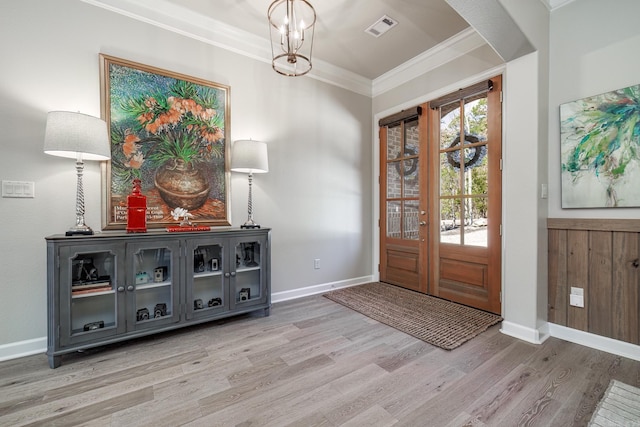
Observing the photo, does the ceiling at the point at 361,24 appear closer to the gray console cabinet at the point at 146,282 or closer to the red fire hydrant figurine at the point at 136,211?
the red fire hydrant figurine at the point at 136,211

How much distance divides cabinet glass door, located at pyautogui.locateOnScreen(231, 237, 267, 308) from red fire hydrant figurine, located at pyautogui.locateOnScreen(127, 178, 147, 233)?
2.67 ft

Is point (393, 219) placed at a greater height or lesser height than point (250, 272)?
greater

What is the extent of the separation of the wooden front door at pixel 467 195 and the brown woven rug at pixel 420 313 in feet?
0.81

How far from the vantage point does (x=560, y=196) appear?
2.33m

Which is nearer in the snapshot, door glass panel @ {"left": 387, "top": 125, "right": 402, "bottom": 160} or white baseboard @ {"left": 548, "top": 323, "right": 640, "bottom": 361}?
white baseboard @ {"left": 548, "top": 323, "right": 640, "bottom": 361}

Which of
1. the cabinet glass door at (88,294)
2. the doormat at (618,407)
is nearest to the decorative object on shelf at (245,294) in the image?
the cabinet glass door at (88,294)

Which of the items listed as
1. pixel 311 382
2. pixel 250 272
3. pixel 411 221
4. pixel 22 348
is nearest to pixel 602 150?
pixel 411 221

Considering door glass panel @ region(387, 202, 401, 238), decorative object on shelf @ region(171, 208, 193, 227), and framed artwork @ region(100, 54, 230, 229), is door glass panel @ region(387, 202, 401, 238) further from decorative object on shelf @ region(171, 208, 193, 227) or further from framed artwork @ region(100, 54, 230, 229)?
decorative object on shelf @ region(171, 208, 193, 227)

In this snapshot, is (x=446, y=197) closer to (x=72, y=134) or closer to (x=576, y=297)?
(x=576, y=297)

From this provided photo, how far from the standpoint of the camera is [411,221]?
3.60 metres

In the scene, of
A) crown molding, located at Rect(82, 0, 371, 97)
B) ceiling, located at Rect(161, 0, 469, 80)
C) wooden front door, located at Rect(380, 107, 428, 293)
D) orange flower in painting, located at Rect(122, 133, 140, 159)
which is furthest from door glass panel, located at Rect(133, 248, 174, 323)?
wooden front door, located at Rect(380, 107, 428, 293)

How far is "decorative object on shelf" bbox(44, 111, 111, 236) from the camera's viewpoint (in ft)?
6.13

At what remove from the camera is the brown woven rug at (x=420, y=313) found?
2.35 meters

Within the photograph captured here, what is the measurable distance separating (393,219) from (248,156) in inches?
86.1
